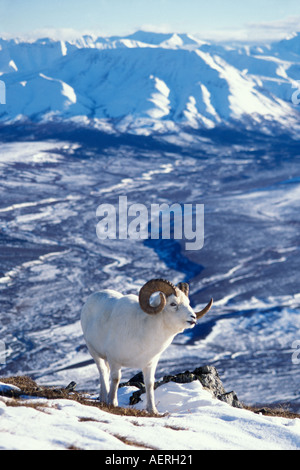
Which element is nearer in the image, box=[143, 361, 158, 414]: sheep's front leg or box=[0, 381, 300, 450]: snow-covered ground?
box=[0, 381, 300, 450]: snow-covered ground

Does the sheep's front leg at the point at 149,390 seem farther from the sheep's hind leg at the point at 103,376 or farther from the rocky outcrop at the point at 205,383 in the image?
the rocky outcrop at the point at 205,383

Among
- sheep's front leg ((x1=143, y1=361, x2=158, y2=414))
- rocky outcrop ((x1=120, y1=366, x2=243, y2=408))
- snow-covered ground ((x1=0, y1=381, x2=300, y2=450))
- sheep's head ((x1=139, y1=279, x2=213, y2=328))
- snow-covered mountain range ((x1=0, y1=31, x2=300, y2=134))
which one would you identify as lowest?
snow-covered ground ((x1=0, y1=381, x2=300, y2=450))

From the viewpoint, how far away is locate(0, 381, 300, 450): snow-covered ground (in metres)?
5.88

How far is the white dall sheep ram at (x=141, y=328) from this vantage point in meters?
8.64

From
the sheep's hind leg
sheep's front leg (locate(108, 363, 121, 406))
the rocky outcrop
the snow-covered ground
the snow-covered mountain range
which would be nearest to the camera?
the snow-covered ground

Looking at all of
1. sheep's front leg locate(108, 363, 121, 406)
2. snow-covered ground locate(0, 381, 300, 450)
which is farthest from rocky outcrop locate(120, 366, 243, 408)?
snow-covered ground locate(0, 381, 300, 450)

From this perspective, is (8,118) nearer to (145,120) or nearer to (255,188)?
(145,120)

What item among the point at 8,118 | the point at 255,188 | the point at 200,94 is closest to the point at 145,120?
the point at 200,94

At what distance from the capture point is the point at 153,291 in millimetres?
8672

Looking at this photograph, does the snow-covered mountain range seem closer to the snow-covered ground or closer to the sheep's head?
the sheep's head

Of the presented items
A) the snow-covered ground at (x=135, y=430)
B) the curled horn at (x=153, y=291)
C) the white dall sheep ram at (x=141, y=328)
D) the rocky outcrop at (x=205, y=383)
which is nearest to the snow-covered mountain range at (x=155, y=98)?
the rocky outcrop at (x=205, y=383)
